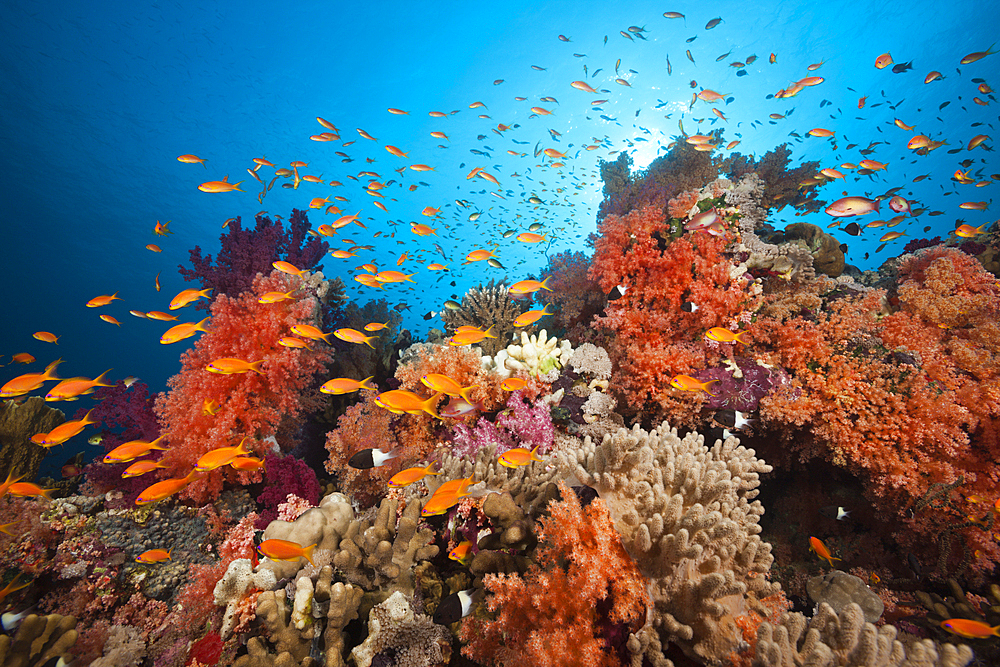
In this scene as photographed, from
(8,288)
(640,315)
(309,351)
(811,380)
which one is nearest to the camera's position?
(811,380)

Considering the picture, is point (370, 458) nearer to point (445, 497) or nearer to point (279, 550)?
point (279, 550)

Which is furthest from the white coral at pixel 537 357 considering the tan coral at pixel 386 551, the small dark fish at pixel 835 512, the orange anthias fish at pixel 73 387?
the orange anthias fish at pixel 73 387

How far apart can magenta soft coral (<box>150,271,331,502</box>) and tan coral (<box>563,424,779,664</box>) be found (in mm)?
3987

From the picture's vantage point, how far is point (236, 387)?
14.7 ft

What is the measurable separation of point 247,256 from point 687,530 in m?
7.69

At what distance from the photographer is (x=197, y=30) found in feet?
77.0

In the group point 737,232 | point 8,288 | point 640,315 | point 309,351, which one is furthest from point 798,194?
point 8,288

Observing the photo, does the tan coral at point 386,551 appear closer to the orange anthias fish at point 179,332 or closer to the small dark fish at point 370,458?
the small dark fish at point 370,458

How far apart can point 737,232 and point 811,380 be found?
94.5 inches

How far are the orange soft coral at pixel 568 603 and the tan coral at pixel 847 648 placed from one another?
1.91ft

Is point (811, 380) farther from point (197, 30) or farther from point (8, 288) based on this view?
point (8, 288)

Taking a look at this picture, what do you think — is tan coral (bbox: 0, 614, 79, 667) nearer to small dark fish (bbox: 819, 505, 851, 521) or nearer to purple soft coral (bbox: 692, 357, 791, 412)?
purple soft coral (bbox: 692, 357, 791, 412)

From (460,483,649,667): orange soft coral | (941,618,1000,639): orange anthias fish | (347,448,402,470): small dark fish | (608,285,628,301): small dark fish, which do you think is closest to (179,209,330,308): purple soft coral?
(347,448,402,470): small dark fish

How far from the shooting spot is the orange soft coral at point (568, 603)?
1862mm
